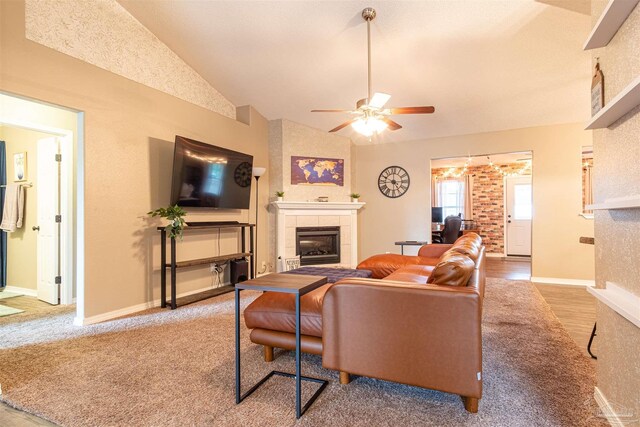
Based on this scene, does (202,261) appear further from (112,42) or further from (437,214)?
(437,214)

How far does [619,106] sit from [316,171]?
495 centimetres

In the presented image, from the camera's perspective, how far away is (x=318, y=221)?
6012 mm

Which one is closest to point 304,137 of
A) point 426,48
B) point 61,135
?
point 426,48

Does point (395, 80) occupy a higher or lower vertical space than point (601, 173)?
higher

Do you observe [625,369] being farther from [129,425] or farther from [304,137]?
[304,137]

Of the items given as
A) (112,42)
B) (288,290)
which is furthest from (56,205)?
(288,290)

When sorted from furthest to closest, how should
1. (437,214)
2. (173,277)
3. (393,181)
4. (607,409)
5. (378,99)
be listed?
(437,214)
(393,181)
(173,277)
(378,99)
(607,409)

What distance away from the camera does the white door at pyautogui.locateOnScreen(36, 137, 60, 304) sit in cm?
403

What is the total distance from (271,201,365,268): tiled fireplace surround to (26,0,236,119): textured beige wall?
2207 millimetres

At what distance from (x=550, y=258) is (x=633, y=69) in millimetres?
4686

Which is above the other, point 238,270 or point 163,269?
point 163,269

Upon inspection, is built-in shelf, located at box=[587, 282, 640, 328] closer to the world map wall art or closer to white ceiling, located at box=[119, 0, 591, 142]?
white ceiling, located at box=[119, 0, 591, 142]

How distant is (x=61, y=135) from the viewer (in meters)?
3.93

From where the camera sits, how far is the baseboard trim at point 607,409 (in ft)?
5.11
